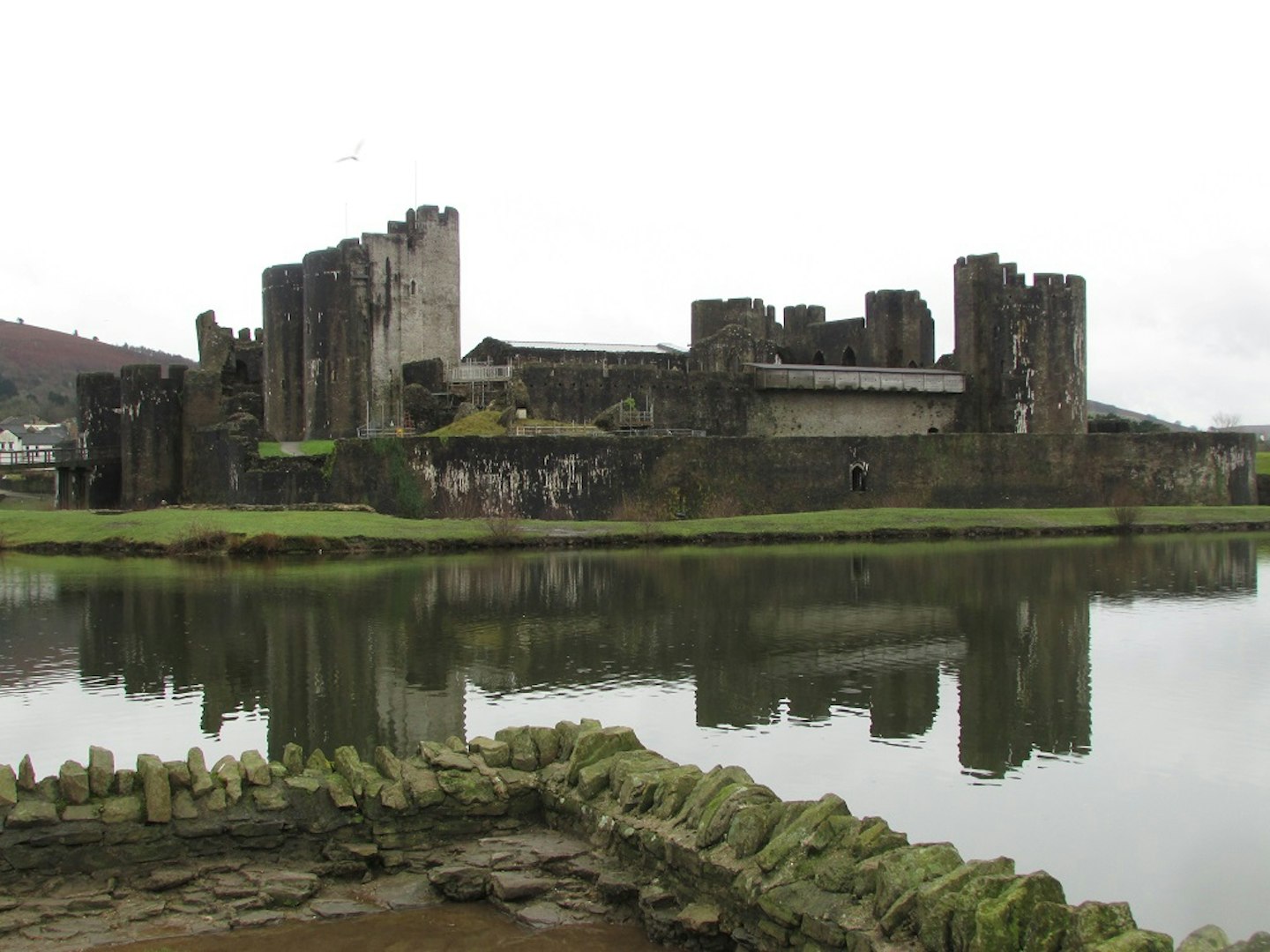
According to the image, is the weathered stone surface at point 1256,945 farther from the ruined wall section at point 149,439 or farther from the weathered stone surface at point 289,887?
the ruined wall section at point 149,439

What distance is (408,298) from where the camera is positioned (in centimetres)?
4294

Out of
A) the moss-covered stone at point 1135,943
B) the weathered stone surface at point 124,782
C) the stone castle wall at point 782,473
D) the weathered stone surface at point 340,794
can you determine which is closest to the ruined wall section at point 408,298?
the stone castle wall at point 782,473

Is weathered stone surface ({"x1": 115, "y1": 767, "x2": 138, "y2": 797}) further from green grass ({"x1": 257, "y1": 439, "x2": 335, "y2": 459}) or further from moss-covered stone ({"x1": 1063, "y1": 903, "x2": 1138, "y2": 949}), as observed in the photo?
green grass ({"x1": 257, "y1": 439, "x2": 335, "y2": 459})

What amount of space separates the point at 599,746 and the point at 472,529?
76.6 ft

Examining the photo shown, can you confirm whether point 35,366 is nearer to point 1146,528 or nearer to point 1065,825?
point 1146,528

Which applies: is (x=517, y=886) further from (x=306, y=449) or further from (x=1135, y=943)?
(x=306, y=449)

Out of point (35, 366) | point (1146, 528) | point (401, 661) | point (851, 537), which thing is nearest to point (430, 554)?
point (851, 537)

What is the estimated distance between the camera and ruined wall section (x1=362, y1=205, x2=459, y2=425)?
42500mm

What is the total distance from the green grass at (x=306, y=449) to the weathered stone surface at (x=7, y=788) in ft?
94.8

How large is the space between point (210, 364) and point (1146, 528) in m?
29.1

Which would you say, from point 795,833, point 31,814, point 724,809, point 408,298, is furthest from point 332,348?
point 795,833

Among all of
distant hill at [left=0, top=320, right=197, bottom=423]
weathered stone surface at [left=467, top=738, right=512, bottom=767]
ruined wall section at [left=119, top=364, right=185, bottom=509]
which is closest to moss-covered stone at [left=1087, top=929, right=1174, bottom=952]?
weathered stone surface at [left=467, top=738, right=512, bottom=767]

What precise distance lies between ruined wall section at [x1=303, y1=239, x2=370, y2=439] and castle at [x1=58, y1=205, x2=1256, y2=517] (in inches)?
2.2

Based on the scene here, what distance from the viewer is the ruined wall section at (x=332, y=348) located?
41719 mm
